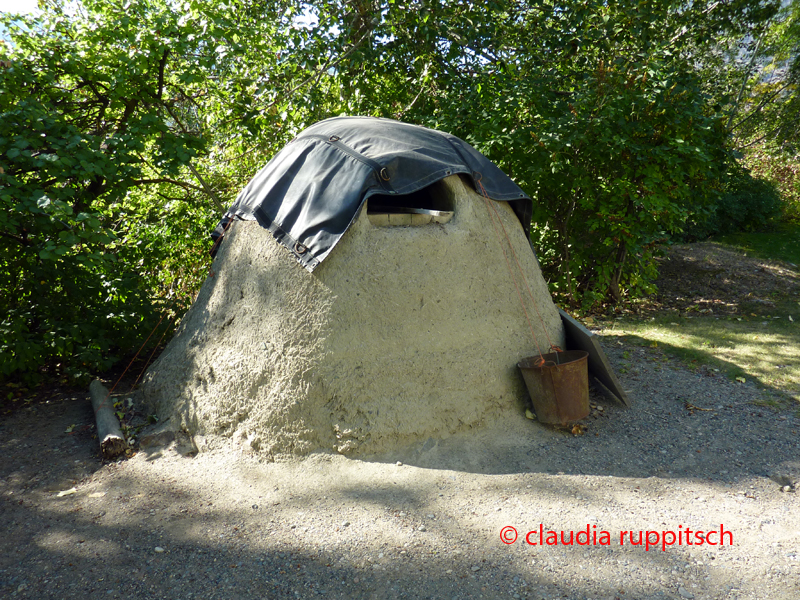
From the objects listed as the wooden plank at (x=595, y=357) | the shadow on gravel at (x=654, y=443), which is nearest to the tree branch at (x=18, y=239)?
the shadow on gravel at (x=654, y=443)

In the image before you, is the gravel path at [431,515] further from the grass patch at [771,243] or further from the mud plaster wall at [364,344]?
the grass patch at [771,243]

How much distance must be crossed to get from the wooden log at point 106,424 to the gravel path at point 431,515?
15 cm

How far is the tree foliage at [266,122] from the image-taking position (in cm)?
482

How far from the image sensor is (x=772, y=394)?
490 cm

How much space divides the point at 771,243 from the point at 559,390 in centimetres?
966

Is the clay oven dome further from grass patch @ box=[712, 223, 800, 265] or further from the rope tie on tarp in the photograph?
grass patch @ box=[712, 223, 800, 265]

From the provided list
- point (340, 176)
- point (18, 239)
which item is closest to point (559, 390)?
point (340, 176)

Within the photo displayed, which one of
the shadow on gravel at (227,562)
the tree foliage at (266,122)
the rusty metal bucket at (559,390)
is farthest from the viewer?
the tree foliage at (266,122)

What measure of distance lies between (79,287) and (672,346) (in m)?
6.10

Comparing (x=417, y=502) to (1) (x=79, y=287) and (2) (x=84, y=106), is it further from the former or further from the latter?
(2) (x=84, y=106)

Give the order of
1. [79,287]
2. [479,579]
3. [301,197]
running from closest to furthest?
1. [479,579]
2. [301,197]
3. [79,287]

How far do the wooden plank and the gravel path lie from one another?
185 mm

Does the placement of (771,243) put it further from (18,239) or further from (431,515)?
(18,239)

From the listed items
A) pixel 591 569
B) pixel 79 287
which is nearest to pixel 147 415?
pixel 79 287
